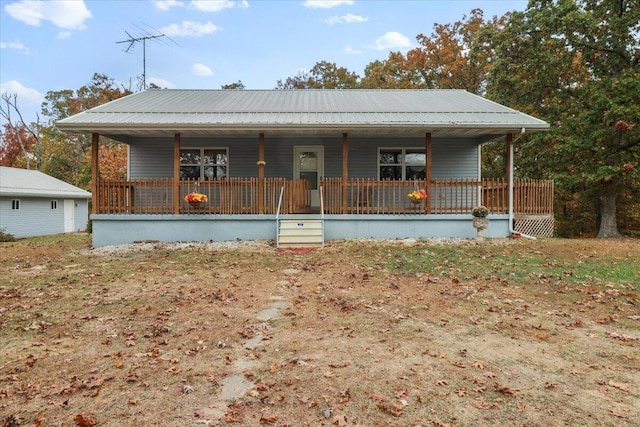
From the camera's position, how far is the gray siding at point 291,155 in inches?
546

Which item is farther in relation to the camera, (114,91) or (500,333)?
(114,91)

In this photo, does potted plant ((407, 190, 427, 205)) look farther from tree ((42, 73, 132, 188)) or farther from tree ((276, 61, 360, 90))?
tree ((42, 73, 132, 188))

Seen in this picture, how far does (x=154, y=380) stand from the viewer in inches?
133

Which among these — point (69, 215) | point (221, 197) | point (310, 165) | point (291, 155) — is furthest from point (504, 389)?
point (69, 215)

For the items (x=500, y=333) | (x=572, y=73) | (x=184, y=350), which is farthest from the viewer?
(x=572, y=73)

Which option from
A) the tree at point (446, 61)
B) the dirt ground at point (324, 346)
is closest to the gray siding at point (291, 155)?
the dirt ground at point (324, 346)

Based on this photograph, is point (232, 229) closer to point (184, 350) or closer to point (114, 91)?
point (184, 350)

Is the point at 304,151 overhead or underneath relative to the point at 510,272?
overhead

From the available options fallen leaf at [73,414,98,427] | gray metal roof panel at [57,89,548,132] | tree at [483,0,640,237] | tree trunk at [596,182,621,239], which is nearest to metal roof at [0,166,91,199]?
gray metal roof panel at [57,89,548,132]

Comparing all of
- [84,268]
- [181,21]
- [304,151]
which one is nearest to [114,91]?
[181,21]

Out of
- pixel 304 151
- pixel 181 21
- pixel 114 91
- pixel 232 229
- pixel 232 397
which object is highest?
pixel 181 21

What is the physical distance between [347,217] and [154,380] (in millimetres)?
8593

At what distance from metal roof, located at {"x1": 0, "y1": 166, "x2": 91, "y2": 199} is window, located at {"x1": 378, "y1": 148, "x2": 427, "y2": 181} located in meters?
18.4

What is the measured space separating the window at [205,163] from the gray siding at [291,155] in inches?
9.4
